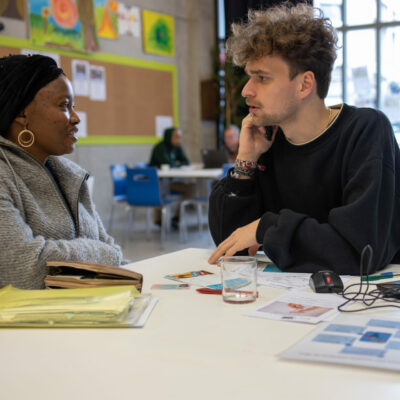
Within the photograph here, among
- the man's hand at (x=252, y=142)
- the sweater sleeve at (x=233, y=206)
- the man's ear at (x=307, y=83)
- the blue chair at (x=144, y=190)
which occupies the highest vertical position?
the man's ear at (x=307, y=83)

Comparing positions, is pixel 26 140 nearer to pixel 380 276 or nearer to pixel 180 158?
pixel 380 276

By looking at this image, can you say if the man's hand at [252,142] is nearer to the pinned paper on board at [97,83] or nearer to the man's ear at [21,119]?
the man's ear at [21,119]

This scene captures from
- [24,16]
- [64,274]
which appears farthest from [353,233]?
[24,16]

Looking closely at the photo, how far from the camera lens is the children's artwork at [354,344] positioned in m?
0.80

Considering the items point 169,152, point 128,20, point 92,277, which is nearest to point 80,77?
point 128,20

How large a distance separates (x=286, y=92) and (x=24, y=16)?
5765 millimetres

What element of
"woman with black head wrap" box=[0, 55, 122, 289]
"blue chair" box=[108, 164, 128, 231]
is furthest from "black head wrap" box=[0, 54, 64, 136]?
"blue chair" box=[108, 164, 128, 231]

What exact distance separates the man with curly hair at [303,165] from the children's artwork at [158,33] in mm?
6872

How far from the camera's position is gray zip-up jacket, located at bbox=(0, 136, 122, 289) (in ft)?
4.46

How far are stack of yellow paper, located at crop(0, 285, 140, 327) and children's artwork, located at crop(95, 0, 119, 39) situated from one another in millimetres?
6962

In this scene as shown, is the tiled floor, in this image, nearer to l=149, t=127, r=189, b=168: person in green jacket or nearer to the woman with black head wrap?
l=149, t=127, r=189, b=168: person in green jacket

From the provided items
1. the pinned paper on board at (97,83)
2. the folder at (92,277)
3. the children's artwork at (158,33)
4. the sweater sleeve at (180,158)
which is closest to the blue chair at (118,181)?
the sweater sleeve at (180,158)

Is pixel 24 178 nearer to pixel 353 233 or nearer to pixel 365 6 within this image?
pixel 353 233

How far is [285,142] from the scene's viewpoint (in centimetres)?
179
